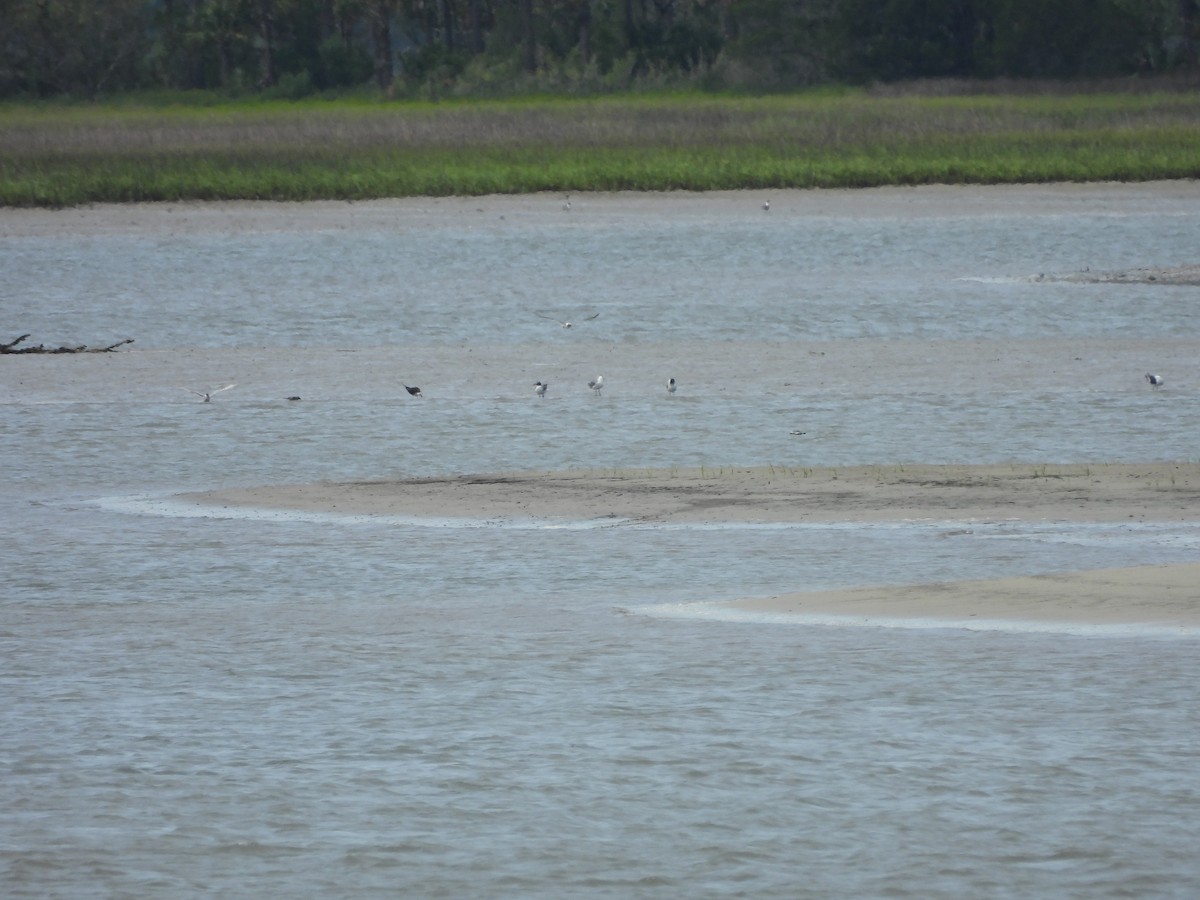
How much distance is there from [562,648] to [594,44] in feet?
220

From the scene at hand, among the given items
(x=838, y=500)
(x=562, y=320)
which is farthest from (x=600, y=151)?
(x=838, y=500)

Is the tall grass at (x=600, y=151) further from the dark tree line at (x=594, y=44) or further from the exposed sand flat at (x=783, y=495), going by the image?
the exposed sand flat at (x=783, y=495)

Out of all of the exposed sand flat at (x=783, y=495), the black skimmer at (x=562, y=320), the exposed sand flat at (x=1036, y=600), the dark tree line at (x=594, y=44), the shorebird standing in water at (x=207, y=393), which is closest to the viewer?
the exposed sand flat at (x=1036, y=600)

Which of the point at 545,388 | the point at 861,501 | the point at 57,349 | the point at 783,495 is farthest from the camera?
the point at 57,349

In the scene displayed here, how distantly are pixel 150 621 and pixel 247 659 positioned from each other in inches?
29.2

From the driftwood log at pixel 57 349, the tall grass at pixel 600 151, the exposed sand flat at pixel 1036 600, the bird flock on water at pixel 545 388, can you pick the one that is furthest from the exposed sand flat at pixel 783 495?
the tall grass at pixel 600 151

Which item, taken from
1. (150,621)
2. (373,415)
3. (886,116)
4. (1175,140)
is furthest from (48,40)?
(150,621)

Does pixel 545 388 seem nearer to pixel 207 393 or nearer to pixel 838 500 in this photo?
pixel 207 393

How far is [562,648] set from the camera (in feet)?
23.1

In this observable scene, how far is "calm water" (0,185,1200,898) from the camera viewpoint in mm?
5074

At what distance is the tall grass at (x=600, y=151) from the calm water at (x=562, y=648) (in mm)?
16746

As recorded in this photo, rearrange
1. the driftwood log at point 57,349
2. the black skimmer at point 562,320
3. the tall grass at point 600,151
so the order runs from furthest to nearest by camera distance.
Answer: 1. the tall grass at point 600,151
2. the black skimmer at point 562,320
3. the driftwood log at point 57,349

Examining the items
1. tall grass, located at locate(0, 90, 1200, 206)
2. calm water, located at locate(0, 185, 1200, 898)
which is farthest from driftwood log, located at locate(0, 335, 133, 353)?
tall grass, located at locate(0, 90, 1200, 206)

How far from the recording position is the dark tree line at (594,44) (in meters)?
66.7
